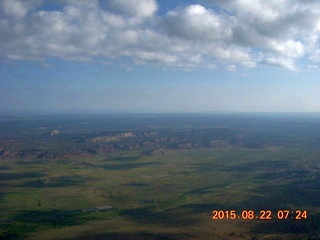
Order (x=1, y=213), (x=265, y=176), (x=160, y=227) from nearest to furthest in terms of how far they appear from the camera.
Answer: (x=160, y=227), (x=1, y=213), (x=265, y=176)

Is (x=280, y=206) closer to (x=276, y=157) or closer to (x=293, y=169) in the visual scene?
(x=293, y=169)

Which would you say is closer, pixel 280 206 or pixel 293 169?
pixel 280 206

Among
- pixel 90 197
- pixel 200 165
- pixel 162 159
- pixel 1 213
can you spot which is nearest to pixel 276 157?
pixel 200 165
